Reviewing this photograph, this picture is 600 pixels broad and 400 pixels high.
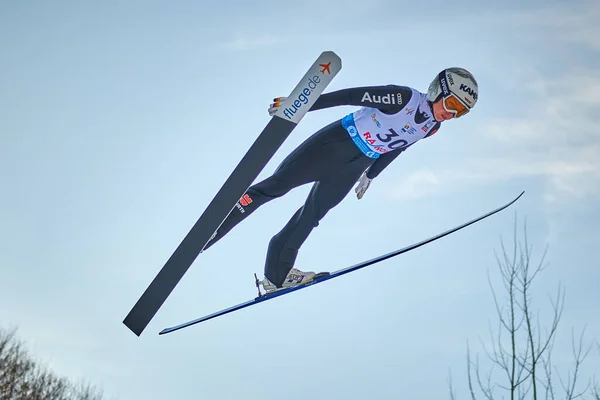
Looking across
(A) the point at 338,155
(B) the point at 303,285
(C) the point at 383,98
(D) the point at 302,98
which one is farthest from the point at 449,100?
(B) the point at 303,285

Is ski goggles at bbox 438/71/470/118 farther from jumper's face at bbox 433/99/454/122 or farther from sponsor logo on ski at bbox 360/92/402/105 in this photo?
sponsor logo on ski at bbox 360/92/402/105

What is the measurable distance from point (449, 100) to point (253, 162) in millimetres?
1666

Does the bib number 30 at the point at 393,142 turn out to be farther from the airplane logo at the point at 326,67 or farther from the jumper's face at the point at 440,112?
the airplane logo at the point at 326,67

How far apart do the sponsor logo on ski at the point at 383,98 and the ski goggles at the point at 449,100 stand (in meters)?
0.35

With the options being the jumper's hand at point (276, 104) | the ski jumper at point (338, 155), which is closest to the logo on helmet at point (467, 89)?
the ski jumper at point (338, 155)

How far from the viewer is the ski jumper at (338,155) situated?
5781 millimetres

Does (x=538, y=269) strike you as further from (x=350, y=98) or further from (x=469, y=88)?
(x=350, y=98)

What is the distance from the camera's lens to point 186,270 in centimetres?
575

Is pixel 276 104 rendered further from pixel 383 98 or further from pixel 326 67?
pixel 383 98

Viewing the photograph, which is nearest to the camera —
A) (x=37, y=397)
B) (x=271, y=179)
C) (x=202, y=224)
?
(x=202, y=224)

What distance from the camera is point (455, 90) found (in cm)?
570

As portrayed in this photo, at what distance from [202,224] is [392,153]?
1921 millimetres

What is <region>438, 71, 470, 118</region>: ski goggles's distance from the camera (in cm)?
571

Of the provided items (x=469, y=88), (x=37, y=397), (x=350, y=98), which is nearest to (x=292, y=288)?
(x=350, y=98)
